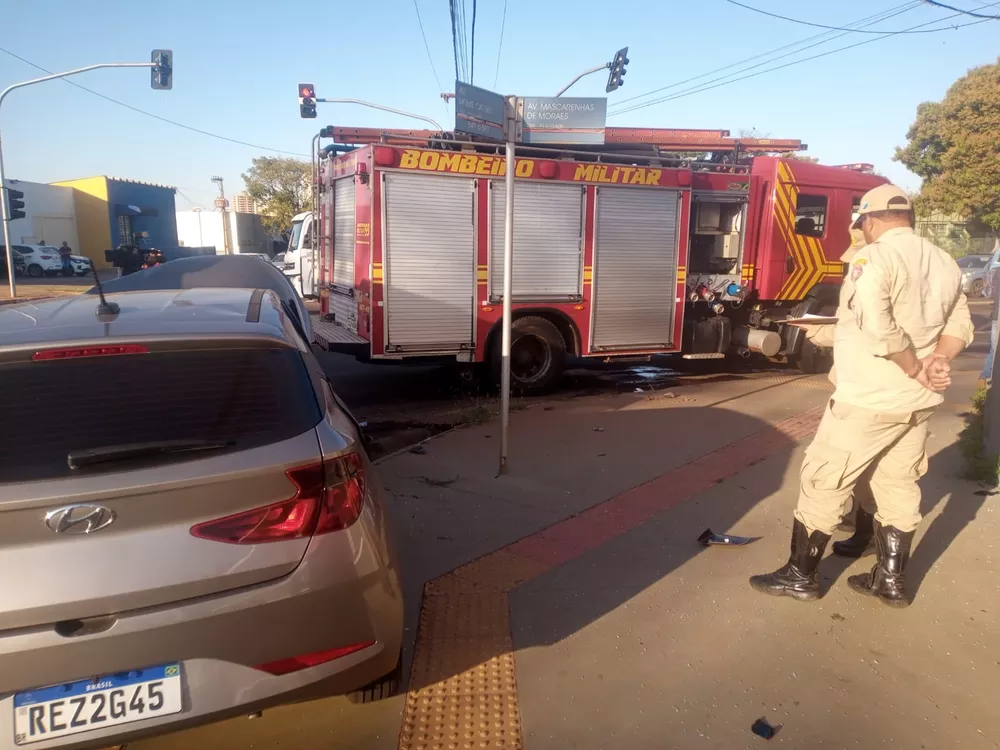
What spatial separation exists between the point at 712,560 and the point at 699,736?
1641 millimetres

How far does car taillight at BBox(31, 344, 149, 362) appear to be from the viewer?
2.41 metres

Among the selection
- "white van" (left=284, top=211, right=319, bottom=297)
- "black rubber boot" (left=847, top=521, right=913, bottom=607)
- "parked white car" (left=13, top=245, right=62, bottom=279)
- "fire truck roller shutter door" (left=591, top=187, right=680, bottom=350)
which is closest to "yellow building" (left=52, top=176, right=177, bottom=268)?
"parked white car" (left=13, top=245, right=62, bottom=279)

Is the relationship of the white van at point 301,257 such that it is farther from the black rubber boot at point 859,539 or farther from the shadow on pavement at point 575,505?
the black rubber boot at point 859,539

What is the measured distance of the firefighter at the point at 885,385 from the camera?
3.39 meters

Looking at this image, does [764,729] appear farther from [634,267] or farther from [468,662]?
[634,267]

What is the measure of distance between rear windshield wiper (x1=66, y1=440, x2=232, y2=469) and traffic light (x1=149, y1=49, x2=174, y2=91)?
19770 mm

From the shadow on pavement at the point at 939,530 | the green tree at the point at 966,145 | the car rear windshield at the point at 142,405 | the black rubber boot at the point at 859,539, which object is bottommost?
the shadow on pavement at the point at 939,530

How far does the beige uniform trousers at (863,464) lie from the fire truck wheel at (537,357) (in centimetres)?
561

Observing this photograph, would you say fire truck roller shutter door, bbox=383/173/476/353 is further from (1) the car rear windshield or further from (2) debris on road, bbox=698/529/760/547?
(1) the car rear windshield

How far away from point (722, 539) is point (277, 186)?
55724mm

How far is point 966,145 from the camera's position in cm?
3052

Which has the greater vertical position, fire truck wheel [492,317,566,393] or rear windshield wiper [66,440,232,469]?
rear windshield wiper [66,440,232,469]

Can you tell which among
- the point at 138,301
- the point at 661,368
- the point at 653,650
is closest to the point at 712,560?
the point at 653,650

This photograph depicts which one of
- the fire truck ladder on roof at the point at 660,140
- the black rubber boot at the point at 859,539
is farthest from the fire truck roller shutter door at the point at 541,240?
the black rubber boot at the point at 859,539
